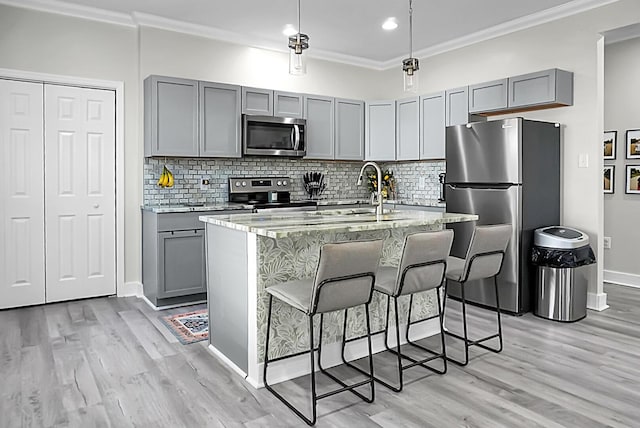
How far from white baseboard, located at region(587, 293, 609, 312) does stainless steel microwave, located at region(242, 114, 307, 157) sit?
10.9 ft

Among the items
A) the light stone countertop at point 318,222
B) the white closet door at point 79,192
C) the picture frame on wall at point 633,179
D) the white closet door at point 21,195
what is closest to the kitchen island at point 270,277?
the light stone countertop at point 318,222

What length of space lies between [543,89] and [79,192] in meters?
4.55

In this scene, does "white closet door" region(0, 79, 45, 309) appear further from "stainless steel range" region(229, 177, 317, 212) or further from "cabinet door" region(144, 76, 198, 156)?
"stainless steel range" region(229, 177, 317, 212)

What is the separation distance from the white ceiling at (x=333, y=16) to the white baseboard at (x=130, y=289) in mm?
2634

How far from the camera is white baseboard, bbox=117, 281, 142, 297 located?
4.83 metres

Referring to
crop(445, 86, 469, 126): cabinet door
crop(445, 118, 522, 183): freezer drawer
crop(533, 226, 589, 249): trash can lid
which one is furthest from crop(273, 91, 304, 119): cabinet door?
crop(533, 226, 589, 249): trash can lid

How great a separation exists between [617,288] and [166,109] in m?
5.14

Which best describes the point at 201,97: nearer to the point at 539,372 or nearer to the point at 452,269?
the point at 452,269

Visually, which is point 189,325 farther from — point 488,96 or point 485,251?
point 488,96

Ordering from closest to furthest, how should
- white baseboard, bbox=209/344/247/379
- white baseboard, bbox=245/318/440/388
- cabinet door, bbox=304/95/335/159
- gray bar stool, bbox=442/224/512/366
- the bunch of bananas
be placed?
1. white baseboard, bbox=245/318/440/388
2. white baseboard, bbox=209/344/247/379
3. gray bar stool, bbox=442/224/512/366
4. the bunch of bananas
5. cabinet door, bbox=304/95/335/159

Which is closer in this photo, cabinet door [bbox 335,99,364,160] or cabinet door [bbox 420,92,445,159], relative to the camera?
cabinet door [bbox 420,92,445,159]

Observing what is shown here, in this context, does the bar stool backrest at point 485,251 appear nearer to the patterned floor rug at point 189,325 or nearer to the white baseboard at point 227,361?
the white baseboard at point 227,361

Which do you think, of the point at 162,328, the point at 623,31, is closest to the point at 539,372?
the point at 162,328

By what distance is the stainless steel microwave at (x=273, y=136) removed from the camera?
513cm
